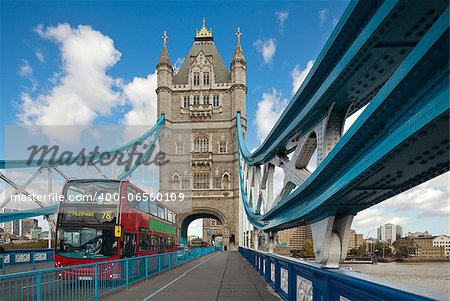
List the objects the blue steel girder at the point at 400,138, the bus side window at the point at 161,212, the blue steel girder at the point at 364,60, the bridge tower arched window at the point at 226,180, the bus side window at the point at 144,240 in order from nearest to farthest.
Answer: the blue steel girder at the point at 400,138
the blue steel girder at the point at 364,60
the bus side window at the point at 144,240
the bus side window at the point at 161,212
the bridge tower arched window at the point at 226,180

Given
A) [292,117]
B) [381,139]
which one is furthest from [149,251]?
[381,139]

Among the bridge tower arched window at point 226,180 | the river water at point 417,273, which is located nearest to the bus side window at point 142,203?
the river water at point 417,273

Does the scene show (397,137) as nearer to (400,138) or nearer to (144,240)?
(400,138)

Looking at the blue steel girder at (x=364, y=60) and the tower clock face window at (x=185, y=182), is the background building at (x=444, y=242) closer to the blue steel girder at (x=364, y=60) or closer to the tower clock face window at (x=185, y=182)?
the blue steel girder at (x=364, y=60)

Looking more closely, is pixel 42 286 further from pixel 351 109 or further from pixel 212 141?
pixel 212 141

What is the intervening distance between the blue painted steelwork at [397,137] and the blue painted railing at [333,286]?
105 centimetres

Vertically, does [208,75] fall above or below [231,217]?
above

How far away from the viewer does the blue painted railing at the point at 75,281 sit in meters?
6.41

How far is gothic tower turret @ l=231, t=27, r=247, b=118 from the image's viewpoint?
55147 mm

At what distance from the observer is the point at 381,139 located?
4168 mm

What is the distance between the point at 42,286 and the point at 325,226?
4.67 meters

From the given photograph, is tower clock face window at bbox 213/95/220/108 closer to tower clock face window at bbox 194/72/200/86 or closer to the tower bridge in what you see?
tower clock face window at bbox 194/72/200/86

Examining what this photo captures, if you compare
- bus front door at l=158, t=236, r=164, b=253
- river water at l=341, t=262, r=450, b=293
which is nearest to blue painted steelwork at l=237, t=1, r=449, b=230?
river water at l=341, t=262, r=450, b=293

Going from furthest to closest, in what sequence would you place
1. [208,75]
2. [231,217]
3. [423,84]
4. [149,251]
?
[208,75] → [231,217] → [149,251] → [423,84]
